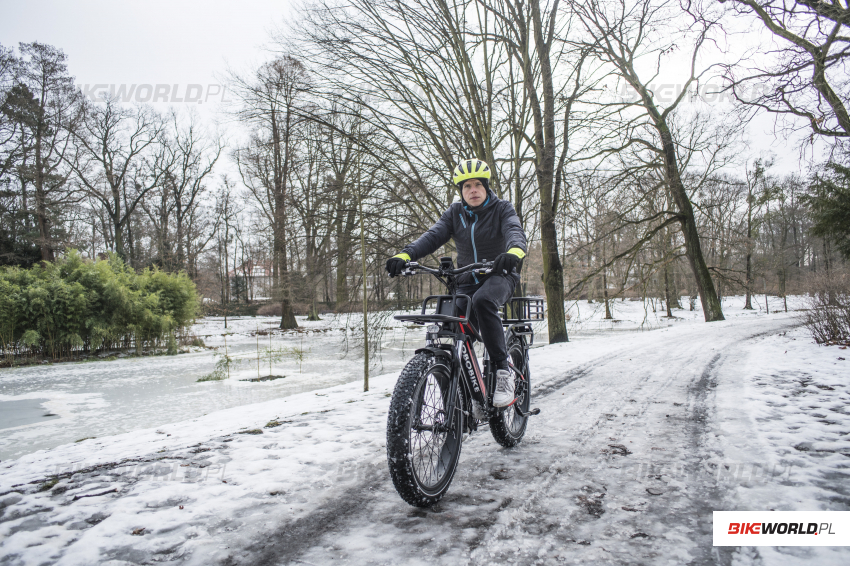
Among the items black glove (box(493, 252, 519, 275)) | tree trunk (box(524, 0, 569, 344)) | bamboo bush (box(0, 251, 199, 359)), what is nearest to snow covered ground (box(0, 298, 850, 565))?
black glove (box(493, 252, 519, 275))

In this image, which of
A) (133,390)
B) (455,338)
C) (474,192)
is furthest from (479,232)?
(133,390)

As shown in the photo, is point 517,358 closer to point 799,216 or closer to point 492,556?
point 492,556

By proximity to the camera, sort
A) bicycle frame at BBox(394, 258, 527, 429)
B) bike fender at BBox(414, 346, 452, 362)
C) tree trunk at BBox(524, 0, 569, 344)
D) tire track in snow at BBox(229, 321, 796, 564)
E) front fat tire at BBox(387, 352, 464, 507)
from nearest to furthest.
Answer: tire track in snow at BBox(229, 321, 796, 564), front fat tire at BBox(387, 352, 464, 507), bike fender at BBox(414, 346, 452, 362), bicycle frame at BBox(394, 258, 527, 429), tree trunk at BBox(524, 0, 569, 344)

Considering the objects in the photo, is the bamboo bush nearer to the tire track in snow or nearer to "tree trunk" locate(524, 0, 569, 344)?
"tree trunk" locate(524, 0, 569, 344)

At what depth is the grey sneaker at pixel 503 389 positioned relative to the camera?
2752mm

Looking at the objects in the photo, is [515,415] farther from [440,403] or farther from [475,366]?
[440,403]

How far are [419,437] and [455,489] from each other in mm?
549

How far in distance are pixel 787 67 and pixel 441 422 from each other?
8129 millimetres

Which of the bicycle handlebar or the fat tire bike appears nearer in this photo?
the fat tire bike

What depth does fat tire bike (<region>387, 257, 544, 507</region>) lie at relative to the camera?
207 cm

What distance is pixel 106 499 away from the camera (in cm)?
245

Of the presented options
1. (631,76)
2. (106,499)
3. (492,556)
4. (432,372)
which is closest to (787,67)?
(631,76)

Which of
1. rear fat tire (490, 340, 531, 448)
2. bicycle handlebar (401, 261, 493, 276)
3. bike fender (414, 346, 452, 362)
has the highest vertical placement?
bicycle handlebar (401, 261, 493, 276)

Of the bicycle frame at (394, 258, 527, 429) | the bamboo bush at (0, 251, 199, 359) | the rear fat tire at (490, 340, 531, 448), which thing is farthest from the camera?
the bamboo bush at (0, 251, 199, 359)
